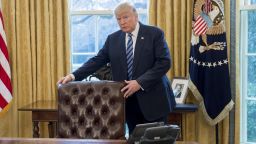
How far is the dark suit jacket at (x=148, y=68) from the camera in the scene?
2479 mm

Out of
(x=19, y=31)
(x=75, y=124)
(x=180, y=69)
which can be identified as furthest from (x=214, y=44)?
(x=19, y=31)

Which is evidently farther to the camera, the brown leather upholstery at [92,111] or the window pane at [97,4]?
the window pane at [97,4]

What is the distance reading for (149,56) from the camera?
100 inches

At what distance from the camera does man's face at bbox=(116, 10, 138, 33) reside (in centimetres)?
248

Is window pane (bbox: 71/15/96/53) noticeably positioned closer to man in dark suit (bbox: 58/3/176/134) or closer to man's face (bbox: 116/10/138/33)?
man in dark suit (bbox: 58/3/176/134)

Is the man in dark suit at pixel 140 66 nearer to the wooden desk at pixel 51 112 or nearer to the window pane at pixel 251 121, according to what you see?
the wooden desk at pixel 51 112

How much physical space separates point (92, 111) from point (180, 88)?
1383 millimetres

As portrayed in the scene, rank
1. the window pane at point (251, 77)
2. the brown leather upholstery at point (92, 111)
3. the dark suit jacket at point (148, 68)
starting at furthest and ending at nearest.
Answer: the window pane at point (251, 77), the dark suit jacket at point (148, 68), the brown leather upholstery at point (92, 111)

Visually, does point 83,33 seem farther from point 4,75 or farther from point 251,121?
point 251,121

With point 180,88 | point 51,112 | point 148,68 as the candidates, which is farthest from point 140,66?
point 51,112

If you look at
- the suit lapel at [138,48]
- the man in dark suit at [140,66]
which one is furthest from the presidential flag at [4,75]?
the suit lapel at [138,48]

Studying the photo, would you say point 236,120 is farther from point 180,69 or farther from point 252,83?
point 180,69

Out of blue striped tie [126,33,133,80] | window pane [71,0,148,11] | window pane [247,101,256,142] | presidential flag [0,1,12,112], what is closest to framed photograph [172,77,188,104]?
window pane [247,101,256,142]

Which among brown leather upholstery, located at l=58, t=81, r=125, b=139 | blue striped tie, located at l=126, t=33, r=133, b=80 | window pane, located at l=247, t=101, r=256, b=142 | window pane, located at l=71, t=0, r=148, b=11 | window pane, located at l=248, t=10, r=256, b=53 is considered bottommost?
window pane, located at l=247, t=101, r=256, b=142
